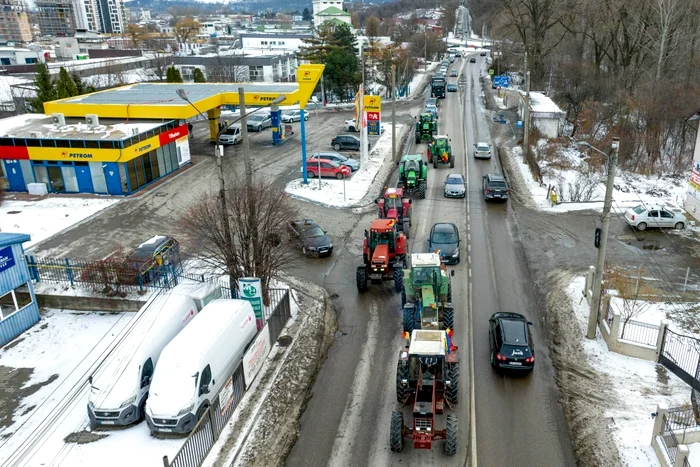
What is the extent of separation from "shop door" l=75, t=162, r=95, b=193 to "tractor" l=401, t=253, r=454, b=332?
24.0 m

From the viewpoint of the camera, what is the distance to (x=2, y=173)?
36.3 metres

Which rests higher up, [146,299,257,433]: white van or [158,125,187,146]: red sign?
[158,125,187,146]: red sign

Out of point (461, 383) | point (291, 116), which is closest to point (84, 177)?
point (291, 116)

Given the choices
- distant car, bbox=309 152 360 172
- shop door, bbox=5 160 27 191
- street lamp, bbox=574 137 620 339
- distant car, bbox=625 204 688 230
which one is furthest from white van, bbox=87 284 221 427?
shop door, bbox=5 160 27 191

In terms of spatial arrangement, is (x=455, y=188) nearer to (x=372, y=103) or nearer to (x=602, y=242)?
(x=372, y=103)

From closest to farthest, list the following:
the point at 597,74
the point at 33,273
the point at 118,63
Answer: the point at 33,273, the point at 597,74, the point at 118,63

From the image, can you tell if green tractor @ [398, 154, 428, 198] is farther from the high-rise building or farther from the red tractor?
the high-rise building

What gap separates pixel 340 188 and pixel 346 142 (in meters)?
10.2

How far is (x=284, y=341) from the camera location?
753 inches

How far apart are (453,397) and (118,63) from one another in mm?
89730

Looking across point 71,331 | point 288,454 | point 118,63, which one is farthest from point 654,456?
point 118,63

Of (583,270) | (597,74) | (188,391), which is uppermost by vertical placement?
(597,74)

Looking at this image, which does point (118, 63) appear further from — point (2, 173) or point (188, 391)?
point (188, 391)

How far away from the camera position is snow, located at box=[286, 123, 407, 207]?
110 feet
